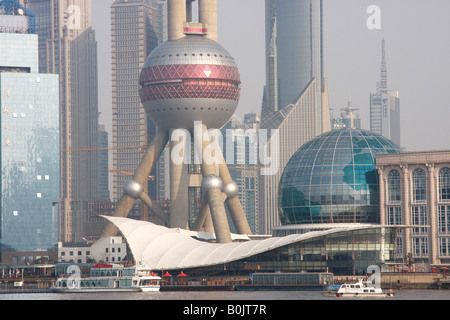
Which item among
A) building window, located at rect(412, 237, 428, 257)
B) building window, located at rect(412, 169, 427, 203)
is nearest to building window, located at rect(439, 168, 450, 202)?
building window, located at rect(412, 169, 427, 203)

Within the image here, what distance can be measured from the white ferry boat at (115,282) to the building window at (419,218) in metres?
44.9

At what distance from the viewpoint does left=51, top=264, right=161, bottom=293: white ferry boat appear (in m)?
175

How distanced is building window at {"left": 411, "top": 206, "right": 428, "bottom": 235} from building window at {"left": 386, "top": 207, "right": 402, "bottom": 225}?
2674 millimetres

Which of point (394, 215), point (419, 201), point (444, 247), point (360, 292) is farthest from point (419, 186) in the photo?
point (360, 292)

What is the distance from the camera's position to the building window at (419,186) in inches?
7648

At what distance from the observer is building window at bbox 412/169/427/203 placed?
194 m

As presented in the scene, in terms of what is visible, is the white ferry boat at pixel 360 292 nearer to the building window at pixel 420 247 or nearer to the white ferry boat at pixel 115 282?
the white ferry boat at pixel 115 282

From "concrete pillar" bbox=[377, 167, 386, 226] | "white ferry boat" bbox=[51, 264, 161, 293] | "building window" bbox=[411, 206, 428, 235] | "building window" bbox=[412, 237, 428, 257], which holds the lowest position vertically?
"white ferry boat" bbox=[51, 264, 161, 293]

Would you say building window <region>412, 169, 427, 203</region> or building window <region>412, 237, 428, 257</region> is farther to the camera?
building window <region>412, 237, 428, 257</region>

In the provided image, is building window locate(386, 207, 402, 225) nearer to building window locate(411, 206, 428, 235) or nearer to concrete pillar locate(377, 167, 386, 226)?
concrete pillar locate(377, 167, 386, 226)
